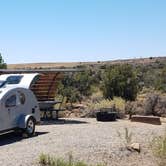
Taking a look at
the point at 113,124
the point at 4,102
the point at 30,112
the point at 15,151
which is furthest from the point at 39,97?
the point at 15,151

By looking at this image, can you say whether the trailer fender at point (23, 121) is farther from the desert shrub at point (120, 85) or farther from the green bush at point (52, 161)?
the desert shrub at point (120, 85)

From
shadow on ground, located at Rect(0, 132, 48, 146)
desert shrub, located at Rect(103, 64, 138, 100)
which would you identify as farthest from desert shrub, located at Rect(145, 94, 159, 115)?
shadow on ground, located at Rect(0, 132, 48, 146)

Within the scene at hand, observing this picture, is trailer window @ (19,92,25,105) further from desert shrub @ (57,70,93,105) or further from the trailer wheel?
desert shrub @ (57,70,93,105)

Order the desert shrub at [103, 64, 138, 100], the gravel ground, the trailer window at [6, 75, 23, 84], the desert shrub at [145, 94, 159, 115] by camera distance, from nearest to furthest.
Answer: the gravel ground, the trailer window at [6, 75, 23, 84], the desert shrub at [145, 94, 159, 115], the desert shrub at [103, 64, 138, 100]

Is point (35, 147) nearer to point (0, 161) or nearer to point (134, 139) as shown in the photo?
point (0, 161)

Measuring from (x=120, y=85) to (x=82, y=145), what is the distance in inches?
670

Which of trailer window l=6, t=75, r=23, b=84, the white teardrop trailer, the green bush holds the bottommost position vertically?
the green bush

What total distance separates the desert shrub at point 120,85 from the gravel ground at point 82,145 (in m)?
11.8

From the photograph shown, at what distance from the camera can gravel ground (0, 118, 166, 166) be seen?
1414 cm

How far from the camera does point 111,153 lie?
14836 millimetres

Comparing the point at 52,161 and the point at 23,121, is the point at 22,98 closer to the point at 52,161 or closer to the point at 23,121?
the point at 23,121

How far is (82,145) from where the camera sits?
15.7 meters

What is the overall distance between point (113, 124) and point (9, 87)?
5.36 meters

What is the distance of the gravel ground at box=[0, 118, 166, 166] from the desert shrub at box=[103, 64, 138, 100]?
38.8 feet
